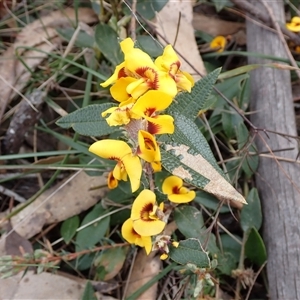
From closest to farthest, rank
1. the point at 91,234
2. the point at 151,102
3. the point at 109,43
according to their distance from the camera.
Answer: the point at 151,102 → the point at 91,234 → the point at 109,43

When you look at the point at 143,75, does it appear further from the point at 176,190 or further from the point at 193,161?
the point at 176,190

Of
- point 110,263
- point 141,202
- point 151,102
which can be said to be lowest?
point 110,263

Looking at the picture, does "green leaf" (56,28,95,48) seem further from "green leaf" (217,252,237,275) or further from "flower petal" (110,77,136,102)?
"green leaf" (217,252,237,275)

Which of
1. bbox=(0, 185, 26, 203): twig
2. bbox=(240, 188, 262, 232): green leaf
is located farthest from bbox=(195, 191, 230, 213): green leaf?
bbox=(0, 185, 26, 203): twig

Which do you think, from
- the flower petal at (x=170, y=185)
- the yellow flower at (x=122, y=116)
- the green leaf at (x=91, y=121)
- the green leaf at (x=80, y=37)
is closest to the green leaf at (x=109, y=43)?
the green leaf at (x=80, y=37)

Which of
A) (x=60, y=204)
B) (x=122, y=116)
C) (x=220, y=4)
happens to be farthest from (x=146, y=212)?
(x=220, y=4)

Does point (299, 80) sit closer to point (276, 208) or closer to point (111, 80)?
point (276, 208)
